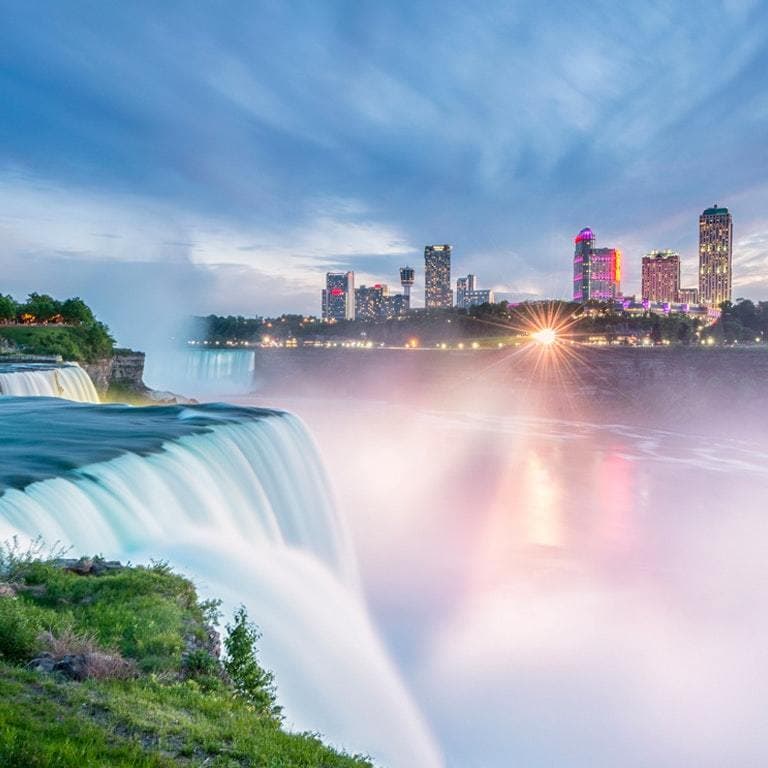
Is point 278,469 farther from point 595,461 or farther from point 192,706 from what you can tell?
point 595,461

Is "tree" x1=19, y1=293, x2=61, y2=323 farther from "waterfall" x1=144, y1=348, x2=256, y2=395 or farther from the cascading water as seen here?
the cascading water

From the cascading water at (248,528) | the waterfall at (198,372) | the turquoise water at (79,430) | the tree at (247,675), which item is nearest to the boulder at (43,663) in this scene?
the tree at (247,675)

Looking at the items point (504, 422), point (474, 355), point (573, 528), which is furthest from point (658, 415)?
point (573, 528)

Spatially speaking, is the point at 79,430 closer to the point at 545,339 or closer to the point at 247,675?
the point at 247,675

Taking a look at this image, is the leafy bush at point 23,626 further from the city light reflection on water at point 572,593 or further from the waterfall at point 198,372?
the waterfall at point 198,372

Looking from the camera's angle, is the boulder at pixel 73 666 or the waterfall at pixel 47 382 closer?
the boulder at pixel 73 666

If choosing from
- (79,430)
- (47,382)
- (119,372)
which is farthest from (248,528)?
(119,372)
